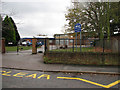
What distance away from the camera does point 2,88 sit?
3594 millimetres

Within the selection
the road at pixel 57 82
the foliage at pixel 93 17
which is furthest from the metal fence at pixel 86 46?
the foliage at pixel 93 17

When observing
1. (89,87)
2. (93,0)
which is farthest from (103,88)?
(93,0)

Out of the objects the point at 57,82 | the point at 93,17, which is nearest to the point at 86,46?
the point at 57,82

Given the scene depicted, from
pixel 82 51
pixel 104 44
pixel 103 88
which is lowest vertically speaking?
pixel 103 88

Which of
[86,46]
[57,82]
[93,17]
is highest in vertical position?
[93,17]

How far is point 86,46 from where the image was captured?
28.1 ft

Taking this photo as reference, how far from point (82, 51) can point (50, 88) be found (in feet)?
16.4

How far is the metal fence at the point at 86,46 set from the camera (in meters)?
8.15

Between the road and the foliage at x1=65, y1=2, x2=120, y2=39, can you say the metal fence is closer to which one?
the road

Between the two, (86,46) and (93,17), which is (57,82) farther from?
(93,17)

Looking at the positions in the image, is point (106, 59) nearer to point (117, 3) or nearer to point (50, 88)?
point (50, 88)

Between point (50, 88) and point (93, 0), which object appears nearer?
point (50, 88)

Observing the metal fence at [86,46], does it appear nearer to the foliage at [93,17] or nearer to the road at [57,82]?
the road at [57,82]

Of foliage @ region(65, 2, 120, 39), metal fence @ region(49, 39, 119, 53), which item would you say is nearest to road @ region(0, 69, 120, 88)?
metal fence @ region(49, 39, 119, 53)
